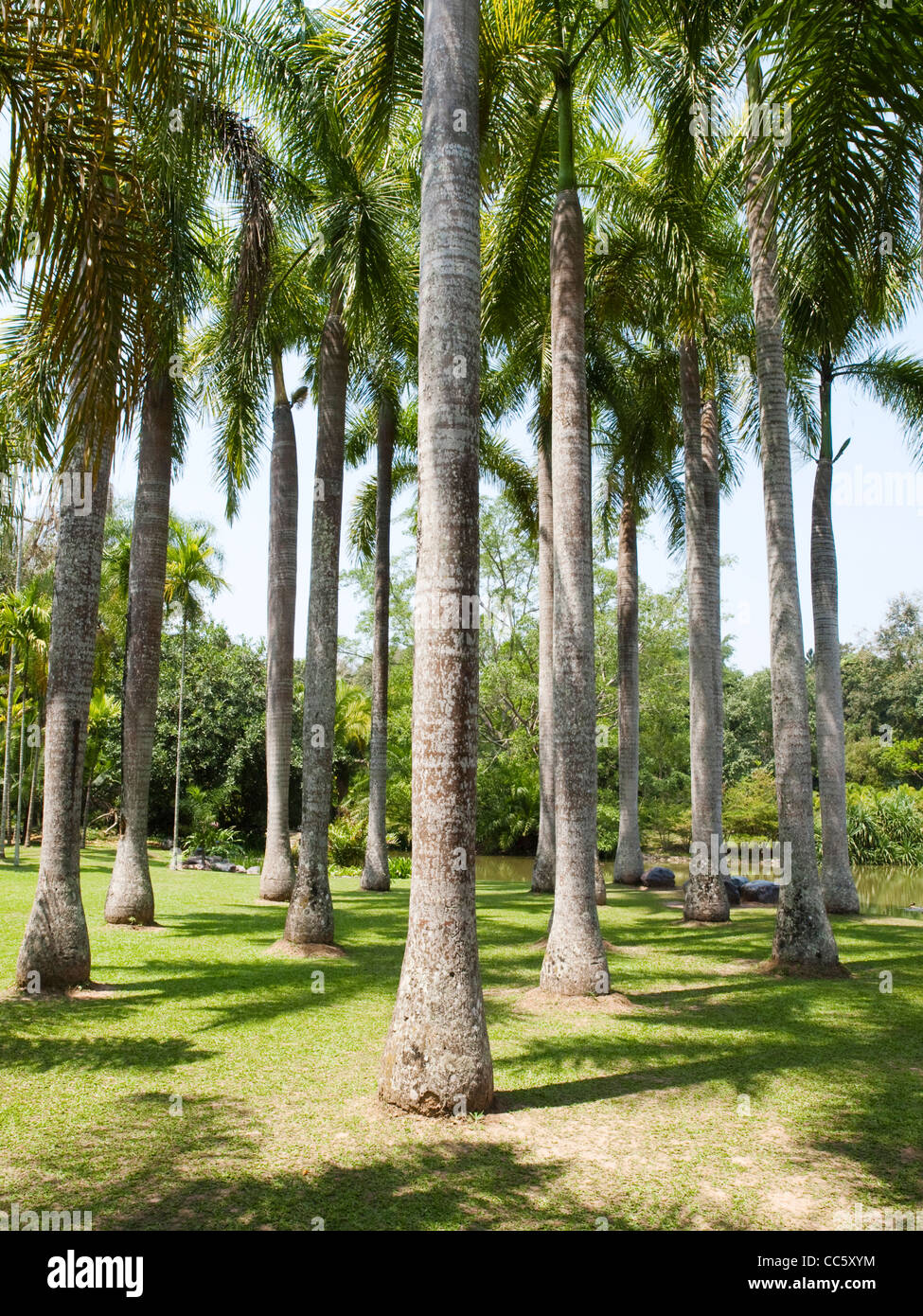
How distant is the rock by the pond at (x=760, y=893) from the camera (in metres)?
18.7

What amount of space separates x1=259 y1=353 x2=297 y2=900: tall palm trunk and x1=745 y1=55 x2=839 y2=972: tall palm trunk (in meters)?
8.70

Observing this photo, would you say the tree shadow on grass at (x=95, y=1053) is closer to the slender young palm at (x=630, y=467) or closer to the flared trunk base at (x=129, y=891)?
the flared trunk base at (x=129, y=891)

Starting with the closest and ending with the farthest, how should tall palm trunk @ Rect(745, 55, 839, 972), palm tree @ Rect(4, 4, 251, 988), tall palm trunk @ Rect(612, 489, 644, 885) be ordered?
palm tree @ Rect(4, 4, 251, 988) → tall palm trunk @ Rect(745, 55, 839, 972) → tall palm trunk @ Rect(612, 489, 644, 885)

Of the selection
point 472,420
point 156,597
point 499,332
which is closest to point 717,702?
point 499,332

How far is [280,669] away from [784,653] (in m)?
9.02

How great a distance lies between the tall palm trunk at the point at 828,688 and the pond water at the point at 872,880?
1.76 meters

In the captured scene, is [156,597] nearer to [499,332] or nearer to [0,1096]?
[499,332]

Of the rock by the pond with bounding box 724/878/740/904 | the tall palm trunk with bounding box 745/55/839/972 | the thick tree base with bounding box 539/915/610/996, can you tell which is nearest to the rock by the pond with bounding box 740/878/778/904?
the rock by the pond with bounding box 724/878/740/904

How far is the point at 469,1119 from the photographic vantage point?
5.84 meters

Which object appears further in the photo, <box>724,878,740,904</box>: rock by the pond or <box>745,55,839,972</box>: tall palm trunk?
<box>724,878,740,904</box>: rock by the pond

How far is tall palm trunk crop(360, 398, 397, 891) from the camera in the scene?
66.1 feet

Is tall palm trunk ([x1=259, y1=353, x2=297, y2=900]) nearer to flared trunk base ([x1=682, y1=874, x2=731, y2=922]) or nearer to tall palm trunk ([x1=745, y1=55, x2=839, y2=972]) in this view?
A: flared trunk base ([x1=682, y1=874, x2=731, y2=922])

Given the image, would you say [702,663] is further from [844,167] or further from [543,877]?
[844,167]
